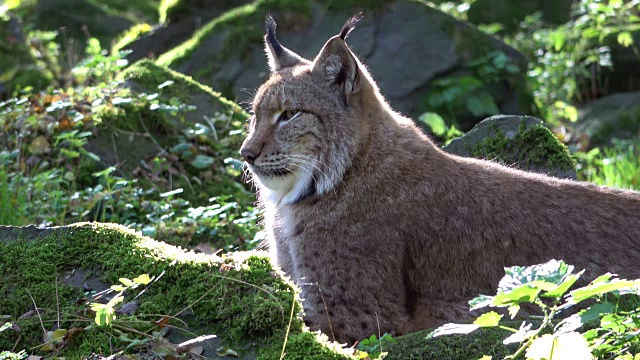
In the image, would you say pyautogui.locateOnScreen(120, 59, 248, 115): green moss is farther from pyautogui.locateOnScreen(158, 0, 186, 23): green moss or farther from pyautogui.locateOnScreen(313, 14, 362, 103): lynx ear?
pyautogui.locateOnScreen(158, 0, 186, 23): green moss

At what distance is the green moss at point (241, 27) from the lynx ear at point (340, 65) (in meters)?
5.99

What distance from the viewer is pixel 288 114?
5.64 meters

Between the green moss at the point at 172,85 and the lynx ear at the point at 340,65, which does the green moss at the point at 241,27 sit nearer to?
the green moss at the point at 172,85

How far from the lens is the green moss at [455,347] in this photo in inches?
159

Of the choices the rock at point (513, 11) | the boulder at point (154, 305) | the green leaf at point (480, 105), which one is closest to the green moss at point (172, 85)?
the green leaf at point (480, 105)

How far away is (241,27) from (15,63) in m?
3.75

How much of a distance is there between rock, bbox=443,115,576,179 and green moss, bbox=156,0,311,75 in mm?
4985

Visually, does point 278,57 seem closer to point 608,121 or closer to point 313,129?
point 313,129

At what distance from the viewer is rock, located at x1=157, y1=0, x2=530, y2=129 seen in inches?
449

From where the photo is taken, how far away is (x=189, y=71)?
37.6 feet

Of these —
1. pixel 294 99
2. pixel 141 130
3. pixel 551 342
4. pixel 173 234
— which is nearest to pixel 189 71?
pixel 141 130

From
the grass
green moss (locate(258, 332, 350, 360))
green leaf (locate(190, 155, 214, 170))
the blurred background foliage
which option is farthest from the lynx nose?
the grass

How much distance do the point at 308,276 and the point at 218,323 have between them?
131cm

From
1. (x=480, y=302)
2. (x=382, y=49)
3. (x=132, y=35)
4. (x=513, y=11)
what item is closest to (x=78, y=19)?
(x=132, y=35)
